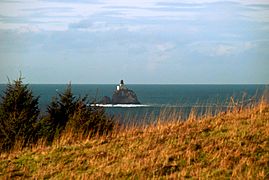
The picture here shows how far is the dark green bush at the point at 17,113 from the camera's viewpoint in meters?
18.8

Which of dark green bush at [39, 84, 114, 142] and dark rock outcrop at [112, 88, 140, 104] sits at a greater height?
dark green bush at [39, 84, 114, 142]

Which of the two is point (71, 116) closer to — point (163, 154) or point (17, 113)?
point (17, 113)

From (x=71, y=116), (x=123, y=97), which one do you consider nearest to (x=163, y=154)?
(x=71, y=116)

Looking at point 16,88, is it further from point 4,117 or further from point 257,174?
point 257,174

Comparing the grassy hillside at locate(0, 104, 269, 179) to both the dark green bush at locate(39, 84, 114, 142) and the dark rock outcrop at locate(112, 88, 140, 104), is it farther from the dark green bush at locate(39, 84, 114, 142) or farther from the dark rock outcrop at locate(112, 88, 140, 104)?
the dark rock outcrop at locate(112, 88, 140, 104)

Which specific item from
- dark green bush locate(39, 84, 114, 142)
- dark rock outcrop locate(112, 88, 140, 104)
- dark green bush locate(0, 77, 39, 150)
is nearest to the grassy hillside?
dark green bush locate(39, 84, 114, 142)

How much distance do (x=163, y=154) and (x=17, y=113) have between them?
1122 centimetres

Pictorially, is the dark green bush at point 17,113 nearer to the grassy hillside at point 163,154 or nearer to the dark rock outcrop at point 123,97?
the grassy hillside at point 163,154

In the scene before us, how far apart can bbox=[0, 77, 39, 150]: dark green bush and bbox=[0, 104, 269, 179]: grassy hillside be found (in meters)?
5.59

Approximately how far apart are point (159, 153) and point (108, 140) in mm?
2457

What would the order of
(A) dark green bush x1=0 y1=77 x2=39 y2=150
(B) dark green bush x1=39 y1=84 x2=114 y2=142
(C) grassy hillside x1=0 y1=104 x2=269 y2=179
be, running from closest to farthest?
(C) grassy hillside x1=0 y1=104 x2=269 y2=179 < (B) dark green bush x1=39 y1=84 x2=114 y2=142 < (A) dark green bush x1=0 y1=77 x2=39 y2=150

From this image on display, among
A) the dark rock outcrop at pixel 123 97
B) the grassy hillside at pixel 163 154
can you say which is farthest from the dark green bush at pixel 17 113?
the dark rock outcrop at pixel 123 97

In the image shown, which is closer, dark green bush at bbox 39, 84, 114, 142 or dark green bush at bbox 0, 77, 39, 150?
dark green bush at bbox 39, 84, 114, 142

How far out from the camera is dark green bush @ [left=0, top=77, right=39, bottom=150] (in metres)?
18.8
